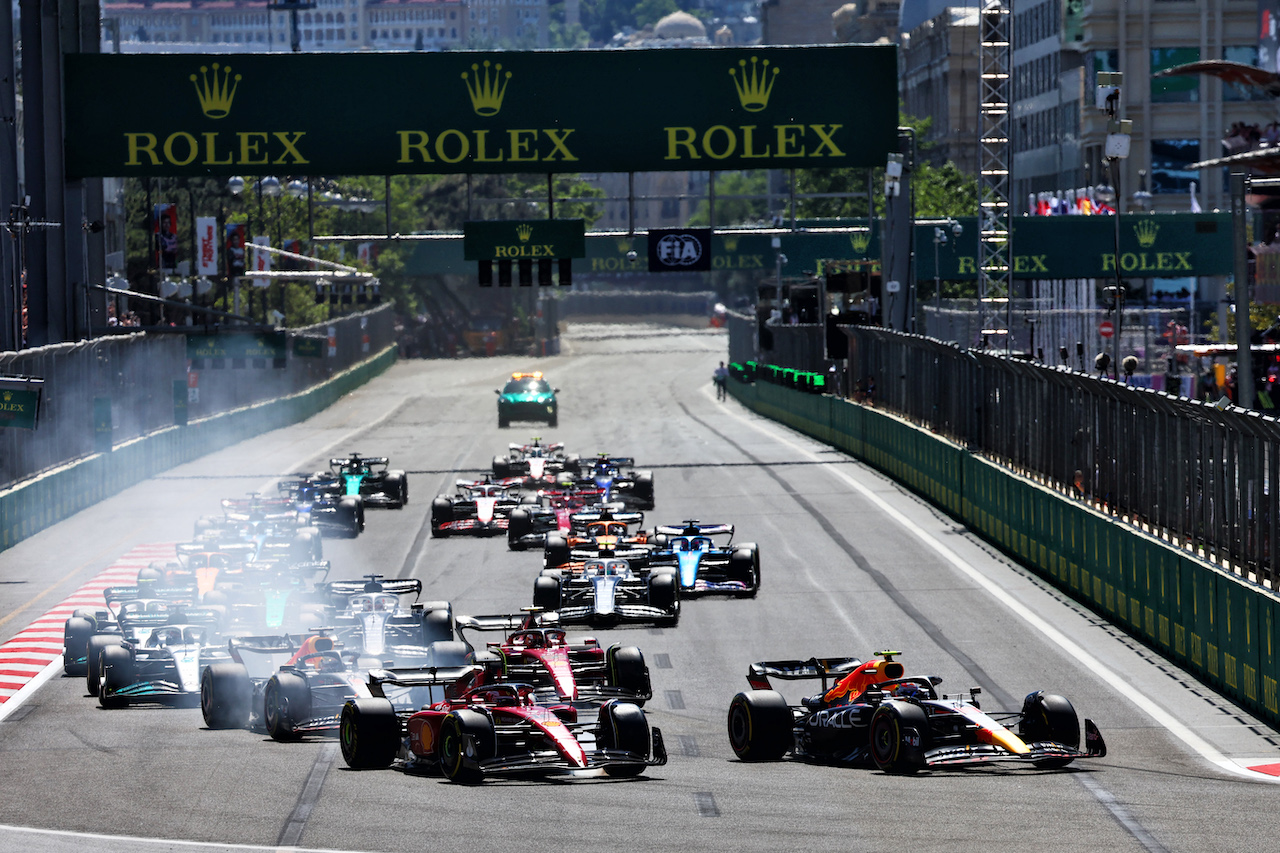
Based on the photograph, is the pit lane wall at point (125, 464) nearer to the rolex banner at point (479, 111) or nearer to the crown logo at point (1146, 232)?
the rolex banner at point (479, 111)

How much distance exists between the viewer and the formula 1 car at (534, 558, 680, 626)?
23.2 metres

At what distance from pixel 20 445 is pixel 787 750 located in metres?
21.9

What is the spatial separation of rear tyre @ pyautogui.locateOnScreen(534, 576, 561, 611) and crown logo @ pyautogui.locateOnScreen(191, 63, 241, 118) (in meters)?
19.3

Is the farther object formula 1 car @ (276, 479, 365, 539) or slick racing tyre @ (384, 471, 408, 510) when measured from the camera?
slick racing tyre @ (384, 471, 408, 510)

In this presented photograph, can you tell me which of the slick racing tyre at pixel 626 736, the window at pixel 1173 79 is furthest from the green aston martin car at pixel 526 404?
the window at pixel 1173 79

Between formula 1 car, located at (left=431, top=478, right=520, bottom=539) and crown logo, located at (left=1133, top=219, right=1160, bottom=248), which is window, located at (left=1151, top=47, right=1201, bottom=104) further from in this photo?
formula 1 car, located at (left=431, top=478, right=520, bottom=539)

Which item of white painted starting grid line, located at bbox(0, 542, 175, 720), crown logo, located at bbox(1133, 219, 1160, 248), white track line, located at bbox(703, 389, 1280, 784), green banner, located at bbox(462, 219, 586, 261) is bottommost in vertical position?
white painted starting grid line, located at bbox(0, 542, 175, 720)

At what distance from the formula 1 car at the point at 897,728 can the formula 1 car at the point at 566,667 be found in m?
1.58

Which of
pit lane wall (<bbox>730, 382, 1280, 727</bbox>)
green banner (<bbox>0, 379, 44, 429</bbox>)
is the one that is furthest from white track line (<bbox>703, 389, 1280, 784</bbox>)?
green banner (<bbox>0, 379, 44, 429</bbox>)

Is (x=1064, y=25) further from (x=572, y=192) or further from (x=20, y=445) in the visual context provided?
(x=20, y=445)

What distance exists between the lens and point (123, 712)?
18844 millimetres

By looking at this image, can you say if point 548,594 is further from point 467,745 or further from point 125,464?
point 125,464

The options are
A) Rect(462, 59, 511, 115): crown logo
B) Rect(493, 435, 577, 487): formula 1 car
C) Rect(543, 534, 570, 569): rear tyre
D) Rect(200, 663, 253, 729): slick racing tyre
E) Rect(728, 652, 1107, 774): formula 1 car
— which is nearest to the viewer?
Rect(728, 652, 1107, 774): formula 1 car

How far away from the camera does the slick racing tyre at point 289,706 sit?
55.9 ft
